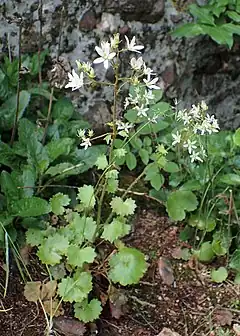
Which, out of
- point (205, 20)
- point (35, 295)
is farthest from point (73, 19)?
point (35, 295)

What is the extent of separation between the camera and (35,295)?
2.41 meters

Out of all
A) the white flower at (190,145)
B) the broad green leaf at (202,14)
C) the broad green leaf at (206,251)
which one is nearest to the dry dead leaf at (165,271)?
the broad green leaf at (206,251)

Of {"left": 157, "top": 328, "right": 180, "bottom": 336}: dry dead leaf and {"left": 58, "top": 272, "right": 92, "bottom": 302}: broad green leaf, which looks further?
{"left": 157, "top": 328, "right": 180, "bottom": 336}: dry dead leaf

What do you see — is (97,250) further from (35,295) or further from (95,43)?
(95,43)

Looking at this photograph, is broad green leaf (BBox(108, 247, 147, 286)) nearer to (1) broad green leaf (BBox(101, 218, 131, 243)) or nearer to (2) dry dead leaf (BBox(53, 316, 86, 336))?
(1) broad green leaf (BBox(101, 218, 131, 243))

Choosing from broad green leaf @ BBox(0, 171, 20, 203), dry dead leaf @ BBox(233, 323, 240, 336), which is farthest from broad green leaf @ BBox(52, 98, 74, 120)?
dry dead leaf @ BBox(233, 323, 240, 336)

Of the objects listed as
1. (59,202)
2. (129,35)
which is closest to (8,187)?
(59,202)

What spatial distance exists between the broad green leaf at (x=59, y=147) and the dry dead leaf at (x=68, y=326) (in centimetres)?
62

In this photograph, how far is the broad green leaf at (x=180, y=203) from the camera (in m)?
2.63

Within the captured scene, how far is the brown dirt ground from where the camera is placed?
2420 mm

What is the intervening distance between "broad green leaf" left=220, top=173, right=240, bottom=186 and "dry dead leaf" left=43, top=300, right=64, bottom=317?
2.46ft

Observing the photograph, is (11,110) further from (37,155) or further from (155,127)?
(155,127)

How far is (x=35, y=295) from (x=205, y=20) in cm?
146

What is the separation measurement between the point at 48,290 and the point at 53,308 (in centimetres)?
6
